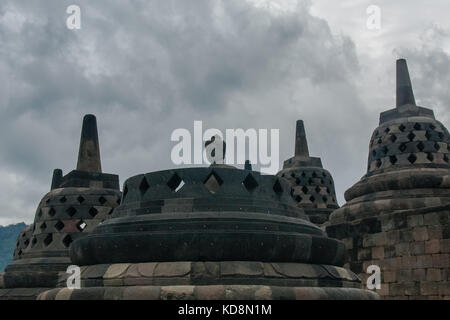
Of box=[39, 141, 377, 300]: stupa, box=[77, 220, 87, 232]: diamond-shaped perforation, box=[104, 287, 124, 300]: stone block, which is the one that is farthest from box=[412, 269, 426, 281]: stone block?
box=[77, 220, 87, 232]: diamond-shaped perforation

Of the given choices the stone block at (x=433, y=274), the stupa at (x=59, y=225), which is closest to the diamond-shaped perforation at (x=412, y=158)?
the stone block at (x=433, y=274)

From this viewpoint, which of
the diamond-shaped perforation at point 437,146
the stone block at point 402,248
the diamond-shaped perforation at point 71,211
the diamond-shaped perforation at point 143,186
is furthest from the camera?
the diamond-shaped perforation at point 71,211

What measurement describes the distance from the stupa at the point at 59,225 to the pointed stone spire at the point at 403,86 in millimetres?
9235

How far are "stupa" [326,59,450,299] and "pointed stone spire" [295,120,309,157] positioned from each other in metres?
8.73

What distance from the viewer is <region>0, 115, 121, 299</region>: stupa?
14547 millimetres

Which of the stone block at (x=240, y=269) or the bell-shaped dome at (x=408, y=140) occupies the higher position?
the bell-shaped dome at (x=408, y=140)

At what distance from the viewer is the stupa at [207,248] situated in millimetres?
6168

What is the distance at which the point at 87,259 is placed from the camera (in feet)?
23.5

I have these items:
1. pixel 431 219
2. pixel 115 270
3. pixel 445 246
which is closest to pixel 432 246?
pixel 445 246

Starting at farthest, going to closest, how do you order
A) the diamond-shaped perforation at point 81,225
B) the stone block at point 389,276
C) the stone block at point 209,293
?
the diamond-shaped perforation at point 81,225 < the stone block at point 389,276 < the stone block at point 209,293

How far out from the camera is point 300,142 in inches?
985

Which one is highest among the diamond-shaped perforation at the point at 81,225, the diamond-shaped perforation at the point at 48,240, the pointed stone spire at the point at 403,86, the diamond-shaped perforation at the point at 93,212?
the pointed stone spire at the point at 403,86

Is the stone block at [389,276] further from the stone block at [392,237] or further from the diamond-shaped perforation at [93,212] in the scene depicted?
the diamond-shaped perforation at [93,212]

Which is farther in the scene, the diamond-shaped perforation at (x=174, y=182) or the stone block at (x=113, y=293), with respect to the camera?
the diamond-shaped perforation at (x=174, y=182)
